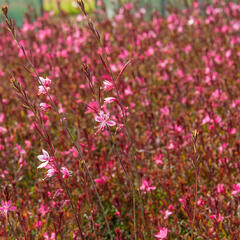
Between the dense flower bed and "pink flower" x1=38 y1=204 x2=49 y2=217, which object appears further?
"pink flower" x1=38 y1=204 x2=49 y2=217

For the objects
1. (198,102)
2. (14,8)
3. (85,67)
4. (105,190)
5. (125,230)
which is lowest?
(125,230)

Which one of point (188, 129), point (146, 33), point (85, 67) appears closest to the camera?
point (85, 67)

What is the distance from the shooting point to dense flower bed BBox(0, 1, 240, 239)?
1911 millimetres

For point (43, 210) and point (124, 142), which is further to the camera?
point (124, 142)

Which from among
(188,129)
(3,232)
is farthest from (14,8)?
(3,232)

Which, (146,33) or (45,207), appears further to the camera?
(146,33)

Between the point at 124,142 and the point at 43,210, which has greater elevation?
the point at 124,142

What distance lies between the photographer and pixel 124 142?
135 inches

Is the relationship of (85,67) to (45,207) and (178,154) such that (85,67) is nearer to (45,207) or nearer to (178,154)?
(45,207)

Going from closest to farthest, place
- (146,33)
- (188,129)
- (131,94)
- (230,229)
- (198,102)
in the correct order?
(230,229), (188,129), (198,102), (131,94), (146,33)

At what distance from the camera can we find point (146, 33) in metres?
5.38

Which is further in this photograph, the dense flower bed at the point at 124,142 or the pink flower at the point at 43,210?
the pink flower at the point at 43,210

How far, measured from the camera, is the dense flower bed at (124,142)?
191 centimetres

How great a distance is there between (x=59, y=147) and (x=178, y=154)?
4.05ft
